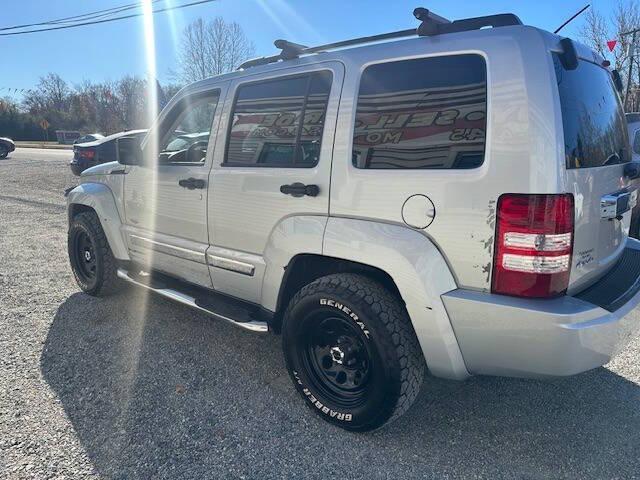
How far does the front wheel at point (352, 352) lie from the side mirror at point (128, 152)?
1.92m

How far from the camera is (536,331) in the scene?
2000mm

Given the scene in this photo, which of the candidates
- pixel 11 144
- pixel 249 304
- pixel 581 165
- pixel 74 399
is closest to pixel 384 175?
pixel 581 165

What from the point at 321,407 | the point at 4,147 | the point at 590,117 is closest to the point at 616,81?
the point at 590,117

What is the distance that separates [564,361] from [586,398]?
1.19 metres

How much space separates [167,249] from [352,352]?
1784 millimetres

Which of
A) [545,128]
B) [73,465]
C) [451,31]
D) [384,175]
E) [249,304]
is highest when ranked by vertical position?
[451,31]

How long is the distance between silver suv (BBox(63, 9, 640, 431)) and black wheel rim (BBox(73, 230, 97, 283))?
174 centimetres

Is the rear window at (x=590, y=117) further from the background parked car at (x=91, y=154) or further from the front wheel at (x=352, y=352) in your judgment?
the background parked car at (x=91, y=154)

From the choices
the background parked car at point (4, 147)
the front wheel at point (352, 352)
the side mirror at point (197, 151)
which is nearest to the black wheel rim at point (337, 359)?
the front wheel at point (352, 352)

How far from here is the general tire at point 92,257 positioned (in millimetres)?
4230

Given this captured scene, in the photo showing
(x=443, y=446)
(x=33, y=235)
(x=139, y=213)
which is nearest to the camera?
(x=443, y=446)

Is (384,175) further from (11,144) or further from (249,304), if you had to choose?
(11,144)

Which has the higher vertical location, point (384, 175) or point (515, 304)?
point (384, 175)

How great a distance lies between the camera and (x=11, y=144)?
25094mm
